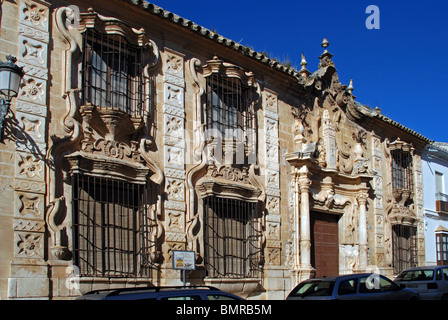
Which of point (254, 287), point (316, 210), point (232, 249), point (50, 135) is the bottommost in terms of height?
point (254, 287)

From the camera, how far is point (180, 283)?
12.1 m

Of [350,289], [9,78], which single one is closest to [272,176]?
[350,289]

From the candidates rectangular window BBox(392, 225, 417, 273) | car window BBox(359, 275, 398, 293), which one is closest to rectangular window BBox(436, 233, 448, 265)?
rectangular window BBox(392, 225, 417, 273)

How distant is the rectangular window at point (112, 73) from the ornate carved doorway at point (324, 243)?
6849mm

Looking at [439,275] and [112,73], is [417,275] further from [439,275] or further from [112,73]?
[112,73]

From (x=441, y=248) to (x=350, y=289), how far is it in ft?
43.8

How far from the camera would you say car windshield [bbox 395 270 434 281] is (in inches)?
571

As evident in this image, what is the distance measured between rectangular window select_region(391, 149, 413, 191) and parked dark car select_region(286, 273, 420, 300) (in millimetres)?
9259

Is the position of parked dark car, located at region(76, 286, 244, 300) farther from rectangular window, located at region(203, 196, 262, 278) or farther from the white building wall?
the white building wall

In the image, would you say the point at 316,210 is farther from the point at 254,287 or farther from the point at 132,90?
the point at 132,90

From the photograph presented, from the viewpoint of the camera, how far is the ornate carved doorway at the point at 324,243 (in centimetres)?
1625
